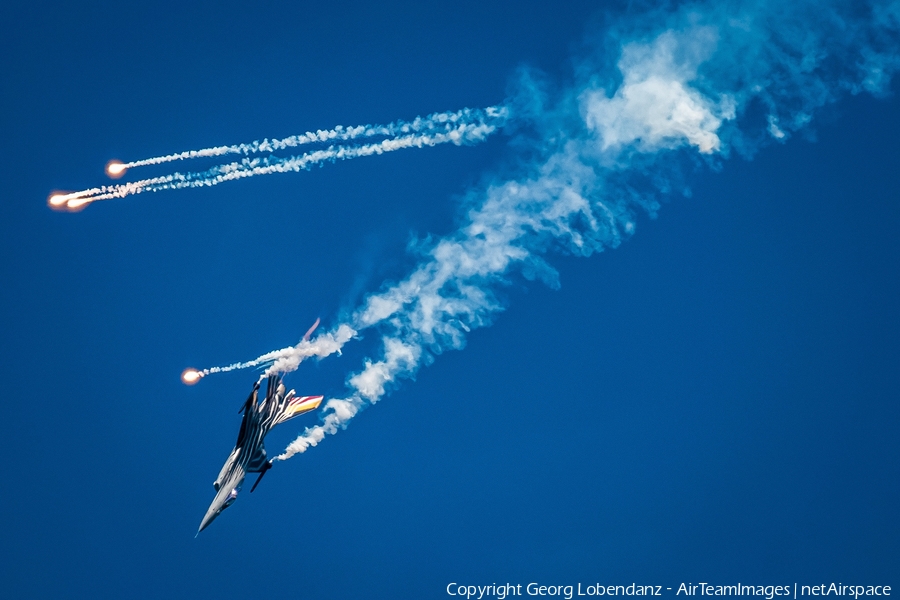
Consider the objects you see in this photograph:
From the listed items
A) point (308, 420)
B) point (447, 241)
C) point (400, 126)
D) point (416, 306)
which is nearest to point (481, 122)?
point (400, 126)

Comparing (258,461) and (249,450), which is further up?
(249,450)

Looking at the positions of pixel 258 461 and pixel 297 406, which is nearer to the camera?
pixel 258 461

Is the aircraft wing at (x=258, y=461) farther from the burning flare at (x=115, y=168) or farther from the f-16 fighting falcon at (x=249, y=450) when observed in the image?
the burning flare at (x=115, y=168)

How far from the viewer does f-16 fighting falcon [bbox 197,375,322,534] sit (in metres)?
24.5

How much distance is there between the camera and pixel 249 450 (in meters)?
25.0

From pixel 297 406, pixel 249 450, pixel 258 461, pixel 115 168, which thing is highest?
pixel 115 168

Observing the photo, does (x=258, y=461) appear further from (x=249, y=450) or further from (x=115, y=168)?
(x=115, y=168)

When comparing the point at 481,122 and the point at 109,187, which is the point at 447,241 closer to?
the point at 481,122

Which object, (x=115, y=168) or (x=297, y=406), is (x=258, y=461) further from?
(x=115, y=168)

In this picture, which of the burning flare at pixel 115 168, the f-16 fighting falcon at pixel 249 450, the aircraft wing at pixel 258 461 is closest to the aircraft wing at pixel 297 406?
the f-16 fighting falcon at pixel 249 450

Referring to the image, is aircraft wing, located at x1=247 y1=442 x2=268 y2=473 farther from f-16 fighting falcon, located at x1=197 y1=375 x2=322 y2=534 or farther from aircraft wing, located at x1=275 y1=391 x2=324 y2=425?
aircraft wing, located at x1=275 y1=391 x2=324 y2=425

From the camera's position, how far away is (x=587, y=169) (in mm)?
25031

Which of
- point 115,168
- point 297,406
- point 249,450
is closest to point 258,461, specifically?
point 249,450

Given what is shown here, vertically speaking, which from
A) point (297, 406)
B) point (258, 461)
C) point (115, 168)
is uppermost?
point (115, 168)
